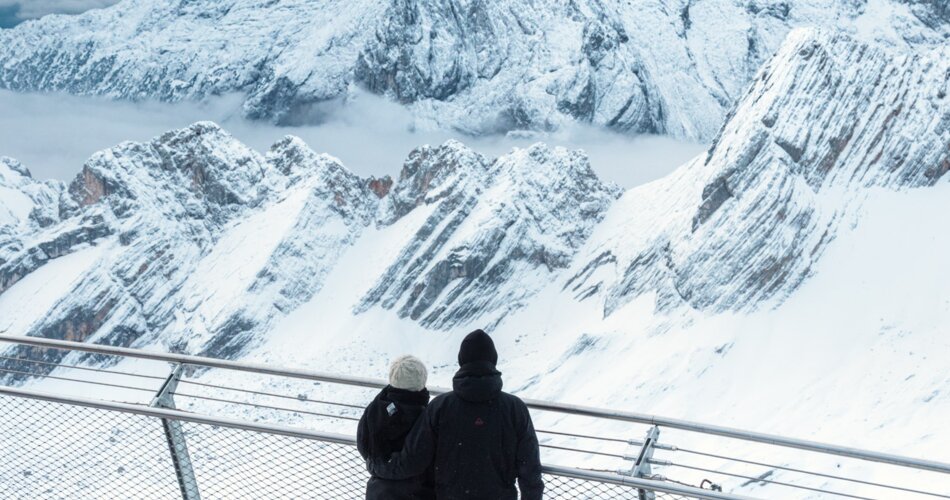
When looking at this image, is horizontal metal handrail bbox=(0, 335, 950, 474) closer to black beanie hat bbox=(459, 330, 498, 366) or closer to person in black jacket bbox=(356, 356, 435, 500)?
person in black jacket bbox=(356, 356, 435, 500)

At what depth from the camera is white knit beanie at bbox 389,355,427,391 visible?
748cm

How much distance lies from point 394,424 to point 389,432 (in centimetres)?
7

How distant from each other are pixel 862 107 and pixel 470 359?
518ft

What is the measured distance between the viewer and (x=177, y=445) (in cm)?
823

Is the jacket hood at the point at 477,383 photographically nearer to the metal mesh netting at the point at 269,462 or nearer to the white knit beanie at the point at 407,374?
the white knit beanie at the point at 407,374

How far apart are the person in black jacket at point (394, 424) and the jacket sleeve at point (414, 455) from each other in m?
0.07

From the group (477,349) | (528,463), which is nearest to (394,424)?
(477,349)

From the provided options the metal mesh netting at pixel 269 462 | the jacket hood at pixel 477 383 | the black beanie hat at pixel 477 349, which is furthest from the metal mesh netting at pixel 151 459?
the black beanie hat at pixel 477 349

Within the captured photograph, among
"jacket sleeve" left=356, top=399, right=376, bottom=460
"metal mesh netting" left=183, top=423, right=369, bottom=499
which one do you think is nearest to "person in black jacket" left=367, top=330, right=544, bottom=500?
"jacket sleeve" left=356, top=399, right=376, bottom=460

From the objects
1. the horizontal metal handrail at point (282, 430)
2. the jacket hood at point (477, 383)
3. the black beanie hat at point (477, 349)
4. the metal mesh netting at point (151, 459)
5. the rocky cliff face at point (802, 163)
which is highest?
the black beanie hat at point (477, 349)

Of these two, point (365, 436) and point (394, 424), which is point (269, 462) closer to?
→ point (365, 436)

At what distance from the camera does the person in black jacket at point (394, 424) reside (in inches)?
297

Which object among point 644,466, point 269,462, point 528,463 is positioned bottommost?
point 269,462

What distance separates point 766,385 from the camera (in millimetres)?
120750
